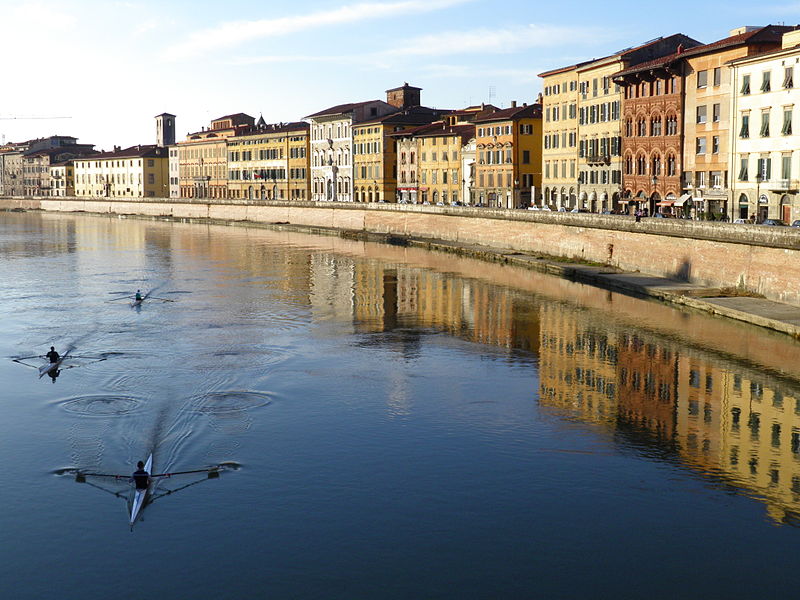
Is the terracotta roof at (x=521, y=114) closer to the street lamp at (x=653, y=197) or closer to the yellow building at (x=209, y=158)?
the street lamp at (x=653, y=197)

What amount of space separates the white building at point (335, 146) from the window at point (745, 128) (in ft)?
258

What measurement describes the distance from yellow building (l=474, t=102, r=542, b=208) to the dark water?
56.4 metres

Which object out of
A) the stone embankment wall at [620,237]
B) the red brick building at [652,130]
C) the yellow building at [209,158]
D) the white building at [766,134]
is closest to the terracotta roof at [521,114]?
the stone embankment wall at [620,237]

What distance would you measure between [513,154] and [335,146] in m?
44.0

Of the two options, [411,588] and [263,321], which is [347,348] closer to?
A: [263,321]

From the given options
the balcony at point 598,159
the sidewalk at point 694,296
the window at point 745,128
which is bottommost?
the sidewalk at point 694,296

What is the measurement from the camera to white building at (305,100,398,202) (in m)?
142

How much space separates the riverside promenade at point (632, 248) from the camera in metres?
47.7

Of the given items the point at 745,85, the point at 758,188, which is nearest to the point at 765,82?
the point at 745,85

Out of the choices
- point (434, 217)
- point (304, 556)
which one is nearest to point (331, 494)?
point (304, 556)

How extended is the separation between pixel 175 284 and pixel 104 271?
41.7ft

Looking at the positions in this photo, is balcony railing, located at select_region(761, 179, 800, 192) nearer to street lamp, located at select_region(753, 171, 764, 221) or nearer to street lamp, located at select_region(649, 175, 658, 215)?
street lamp, located at select_region(753, 171, 764, 221)

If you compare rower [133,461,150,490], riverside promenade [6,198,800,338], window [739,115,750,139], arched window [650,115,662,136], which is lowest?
rower [133,461,150,490]

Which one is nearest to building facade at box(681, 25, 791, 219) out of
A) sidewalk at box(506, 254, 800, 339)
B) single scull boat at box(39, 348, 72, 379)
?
sidewalk at box(506, 254, 800, 339)
